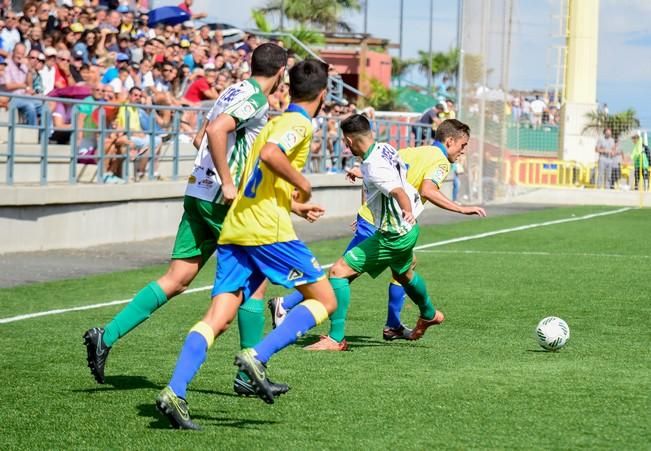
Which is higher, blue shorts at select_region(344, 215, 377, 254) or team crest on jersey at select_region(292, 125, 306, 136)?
team crest on jersey at select_region(292, 125, 306, 136)

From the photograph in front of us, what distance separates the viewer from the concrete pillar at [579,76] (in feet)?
132

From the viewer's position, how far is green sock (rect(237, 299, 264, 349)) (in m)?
7.27

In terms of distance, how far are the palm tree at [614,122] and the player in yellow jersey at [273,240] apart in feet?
110

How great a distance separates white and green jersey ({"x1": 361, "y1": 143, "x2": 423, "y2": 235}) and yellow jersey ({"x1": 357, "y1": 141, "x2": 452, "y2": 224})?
0.60 ft

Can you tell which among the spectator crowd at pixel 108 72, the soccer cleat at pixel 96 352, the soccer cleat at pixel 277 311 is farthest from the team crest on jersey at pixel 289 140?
the spectator crowd at pixel 108 72

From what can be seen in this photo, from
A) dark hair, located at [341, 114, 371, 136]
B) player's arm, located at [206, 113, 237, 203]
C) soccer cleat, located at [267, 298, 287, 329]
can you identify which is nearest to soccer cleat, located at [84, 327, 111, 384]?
player's arm, located at [206, 113, 237, 203]

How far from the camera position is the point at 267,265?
21.4ft

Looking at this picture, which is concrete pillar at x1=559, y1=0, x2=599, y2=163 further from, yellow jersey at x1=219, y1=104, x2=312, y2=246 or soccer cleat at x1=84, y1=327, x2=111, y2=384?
yellow jersey at x1=219, y1=104, x2=312, y2=246

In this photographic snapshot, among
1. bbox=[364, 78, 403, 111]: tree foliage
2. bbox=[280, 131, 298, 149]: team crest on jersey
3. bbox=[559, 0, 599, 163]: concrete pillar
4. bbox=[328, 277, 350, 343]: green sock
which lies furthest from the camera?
bbox=[364, 78, 403, 111]: tree foliage

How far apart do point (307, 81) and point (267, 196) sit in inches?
27.0

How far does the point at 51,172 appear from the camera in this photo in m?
17.9

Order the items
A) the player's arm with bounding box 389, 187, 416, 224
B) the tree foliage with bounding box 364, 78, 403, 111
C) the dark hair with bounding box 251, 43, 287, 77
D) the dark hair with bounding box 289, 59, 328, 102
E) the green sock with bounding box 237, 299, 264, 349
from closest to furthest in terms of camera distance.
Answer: the dark hair with bounding box 289, 59, 328, 102 < the dark hair with bounding box 251, 43, 287, 77 < the green sock with bounding box 237, 299, 264, 349 < the player's arm with bounding box 389, 187, 416, 224 < the tree foliage with bounding box 364, 78, 403, 111

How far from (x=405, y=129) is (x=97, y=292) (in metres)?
17.8

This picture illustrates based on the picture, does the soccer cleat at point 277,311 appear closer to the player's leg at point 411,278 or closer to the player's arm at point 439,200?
the player's leg at point 411,278
